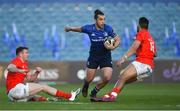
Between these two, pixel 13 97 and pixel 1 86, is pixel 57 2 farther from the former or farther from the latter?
pixel 13 97

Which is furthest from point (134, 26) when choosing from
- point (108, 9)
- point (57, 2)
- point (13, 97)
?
point (13, 97)

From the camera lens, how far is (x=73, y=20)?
95.6ft

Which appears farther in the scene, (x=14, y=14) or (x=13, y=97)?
(x=14, y=14)

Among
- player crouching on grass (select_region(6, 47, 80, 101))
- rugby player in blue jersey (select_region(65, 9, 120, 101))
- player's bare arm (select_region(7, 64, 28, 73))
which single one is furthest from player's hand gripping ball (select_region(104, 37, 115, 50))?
player's bare arm (select_region(7, 64, 28, 73))

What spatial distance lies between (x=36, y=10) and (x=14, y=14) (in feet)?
3.46

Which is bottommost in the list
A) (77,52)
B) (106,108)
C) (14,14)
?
(106,108)

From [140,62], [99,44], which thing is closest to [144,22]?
[140,62]

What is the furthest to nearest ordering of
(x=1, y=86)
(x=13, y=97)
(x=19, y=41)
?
1. (x=19, y=41)
2. (x=1, y=86)
3. (x=13, y=97)

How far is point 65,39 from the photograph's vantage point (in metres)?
28.2

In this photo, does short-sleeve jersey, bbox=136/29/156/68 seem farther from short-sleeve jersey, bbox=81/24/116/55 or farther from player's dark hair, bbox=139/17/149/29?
short-sleeve jersey, bbox=81/24/116/55

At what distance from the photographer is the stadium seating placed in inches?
1110

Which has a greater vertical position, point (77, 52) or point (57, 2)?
point (57, 2)

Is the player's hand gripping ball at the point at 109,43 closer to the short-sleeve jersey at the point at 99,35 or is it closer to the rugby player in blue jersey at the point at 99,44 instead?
the rugby player in blue jersey at the point at 99,44

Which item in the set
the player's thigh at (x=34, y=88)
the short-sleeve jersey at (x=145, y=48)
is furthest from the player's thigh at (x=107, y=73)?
the player's thigh at (x=34, y=88)
